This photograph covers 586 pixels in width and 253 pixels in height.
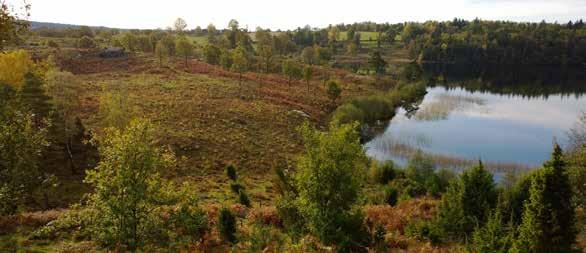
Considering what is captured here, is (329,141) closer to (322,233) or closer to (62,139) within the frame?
(322,233)

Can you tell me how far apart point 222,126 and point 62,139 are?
Result: 2238 cm

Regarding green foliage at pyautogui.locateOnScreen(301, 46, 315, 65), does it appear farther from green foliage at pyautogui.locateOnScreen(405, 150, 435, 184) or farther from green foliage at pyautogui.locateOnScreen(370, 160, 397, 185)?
green foliage at pyautogui.locateOnScreen(405, 150, 435, 184)

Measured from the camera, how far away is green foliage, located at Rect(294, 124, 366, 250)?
21922 millimetres

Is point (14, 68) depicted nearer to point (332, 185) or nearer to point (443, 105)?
point (332, 185)

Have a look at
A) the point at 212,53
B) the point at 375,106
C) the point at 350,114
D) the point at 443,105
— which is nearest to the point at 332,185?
the point at 350,114

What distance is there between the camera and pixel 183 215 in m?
17.0

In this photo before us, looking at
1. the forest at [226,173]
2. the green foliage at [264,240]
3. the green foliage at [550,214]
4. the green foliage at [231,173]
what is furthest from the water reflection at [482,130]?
the green foliage at [550,214]

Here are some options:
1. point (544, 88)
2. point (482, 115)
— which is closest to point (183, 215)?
point (482, 115)

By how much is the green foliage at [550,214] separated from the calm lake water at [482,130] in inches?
1328

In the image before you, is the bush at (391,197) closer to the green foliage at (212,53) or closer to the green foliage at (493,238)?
the green foliage at (493,238)

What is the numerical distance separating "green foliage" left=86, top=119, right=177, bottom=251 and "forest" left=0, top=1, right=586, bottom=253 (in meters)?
0.05

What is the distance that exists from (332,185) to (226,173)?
23.8 m

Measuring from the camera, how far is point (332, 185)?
2209cm

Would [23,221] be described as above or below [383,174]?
above
